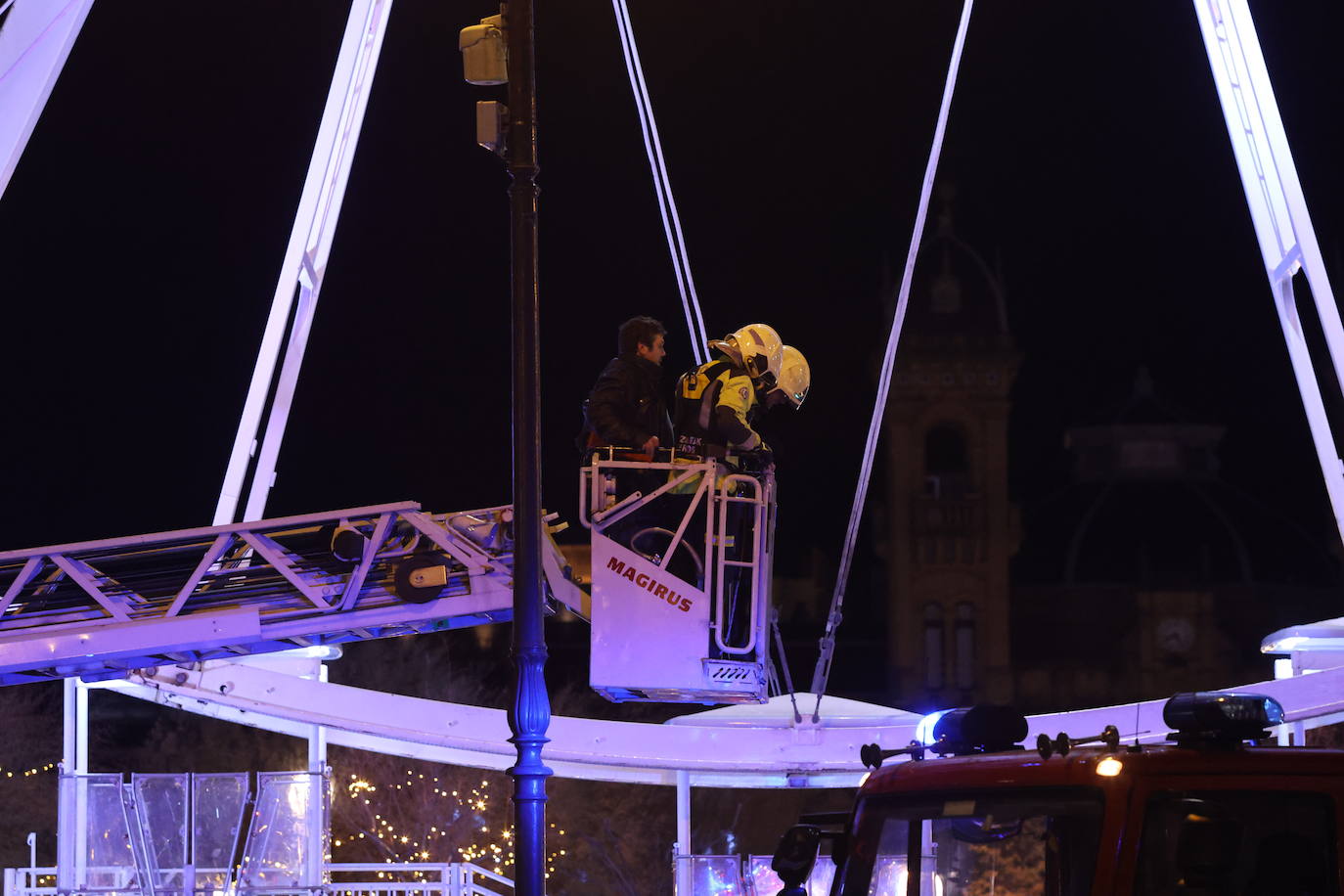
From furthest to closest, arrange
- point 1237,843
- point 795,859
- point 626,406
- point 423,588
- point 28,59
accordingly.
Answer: point 28,59 < point 423,588 < point 626,406 < point 795,859 < point 1237,843

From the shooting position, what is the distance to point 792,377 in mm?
12242

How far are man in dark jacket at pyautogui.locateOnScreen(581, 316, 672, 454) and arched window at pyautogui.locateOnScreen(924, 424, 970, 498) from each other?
73286mm

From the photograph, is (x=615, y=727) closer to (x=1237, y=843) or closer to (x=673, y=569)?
(x=673, y=569)

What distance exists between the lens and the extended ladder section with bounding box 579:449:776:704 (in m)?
11.8

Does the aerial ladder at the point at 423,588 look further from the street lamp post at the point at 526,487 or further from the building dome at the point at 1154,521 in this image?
the building dome at the point at 1154,521

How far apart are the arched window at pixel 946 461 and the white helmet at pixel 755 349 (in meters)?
73.3

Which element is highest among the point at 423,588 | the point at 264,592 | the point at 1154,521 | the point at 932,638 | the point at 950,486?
the point at 1154,521

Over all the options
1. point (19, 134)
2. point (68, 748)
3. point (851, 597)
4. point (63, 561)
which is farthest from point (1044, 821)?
point (851, 597)

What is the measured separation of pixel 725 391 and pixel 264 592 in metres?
3.56

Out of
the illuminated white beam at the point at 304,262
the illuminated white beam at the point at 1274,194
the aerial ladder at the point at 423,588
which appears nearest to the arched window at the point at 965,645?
the illuminated white beam at the point at 1274,194

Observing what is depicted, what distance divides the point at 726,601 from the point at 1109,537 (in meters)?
83.8

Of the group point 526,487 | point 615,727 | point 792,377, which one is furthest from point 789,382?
point 615,727

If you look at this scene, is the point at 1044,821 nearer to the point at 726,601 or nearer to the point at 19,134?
the point at 726,601

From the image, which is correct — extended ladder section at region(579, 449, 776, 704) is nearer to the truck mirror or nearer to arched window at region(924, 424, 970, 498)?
the truck mirror
